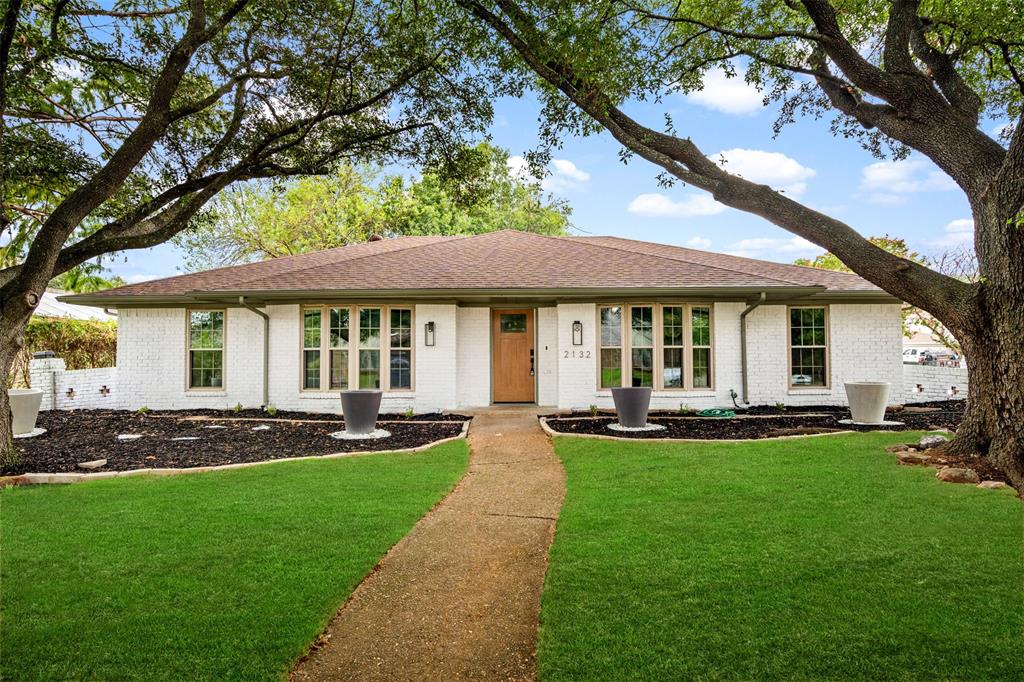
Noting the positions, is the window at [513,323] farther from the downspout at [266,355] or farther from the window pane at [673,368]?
the downspout at [266,355]

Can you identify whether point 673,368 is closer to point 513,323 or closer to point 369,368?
point 513,323

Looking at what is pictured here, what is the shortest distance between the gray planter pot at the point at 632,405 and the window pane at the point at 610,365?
250 cm

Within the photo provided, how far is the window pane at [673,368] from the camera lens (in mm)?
12523

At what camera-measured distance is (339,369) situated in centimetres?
1260

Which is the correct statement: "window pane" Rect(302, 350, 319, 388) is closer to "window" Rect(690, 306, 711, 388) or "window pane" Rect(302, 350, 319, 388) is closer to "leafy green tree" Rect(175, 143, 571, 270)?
"window" Rect(690, 306, 711, 388)

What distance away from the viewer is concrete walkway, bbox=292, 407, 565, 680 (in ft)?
9.52

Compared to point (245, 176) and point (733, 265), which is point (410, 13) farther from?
point (733, 265)

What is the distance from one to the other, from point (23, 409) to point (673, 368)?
480 inches

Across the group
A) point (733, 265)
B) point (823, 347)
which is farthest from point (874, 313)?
point (733, 265)

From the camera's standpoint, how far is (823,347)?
12.9 meters

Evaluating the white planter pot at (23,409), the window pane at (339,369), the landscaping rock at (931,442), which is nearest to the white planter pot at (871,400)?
the landscaping rock at (931,442)

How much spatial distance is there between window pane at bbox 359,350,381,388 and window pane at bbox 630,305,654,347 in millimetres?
5569

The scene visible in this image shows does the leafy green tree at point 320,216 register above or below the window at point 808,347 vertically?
above

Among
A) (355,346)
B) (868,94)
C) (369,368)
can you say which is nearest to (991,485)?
(868,94)
